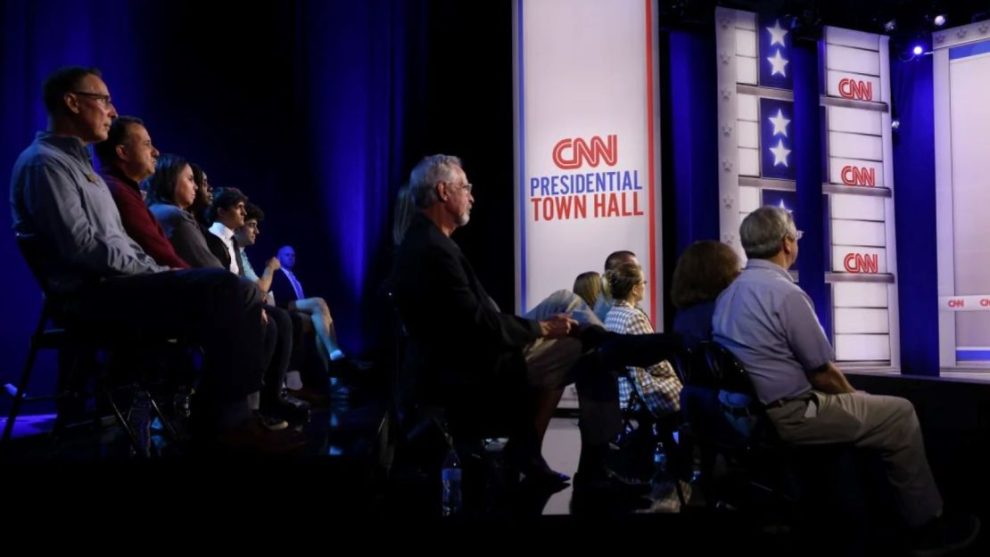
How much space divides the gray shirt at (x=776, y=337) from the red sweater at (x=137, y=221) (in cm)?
206

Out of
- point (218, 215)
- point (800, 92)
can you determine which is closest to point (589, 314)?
point (218, 215)

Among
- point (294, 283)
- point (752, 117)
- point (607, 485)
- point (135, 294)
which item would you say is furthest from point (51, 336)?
point (752, 117)

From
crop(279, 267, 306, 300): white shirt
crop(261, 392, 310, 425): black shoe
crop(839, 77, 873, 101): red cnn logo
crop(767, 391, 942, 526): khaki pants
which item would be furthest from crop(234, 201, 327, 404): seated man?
crop(839, 77, 873, 101): red cnn logo

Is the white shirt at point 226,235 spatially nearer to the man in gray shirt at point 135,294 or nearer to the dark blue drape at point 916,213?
the man in gray shirt at point 135,294

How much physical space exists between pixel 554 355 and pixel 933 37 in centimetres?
652

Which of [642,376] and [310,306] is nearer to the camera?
[642,376]

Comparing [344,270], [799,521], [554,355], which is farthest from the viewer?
[344,270]

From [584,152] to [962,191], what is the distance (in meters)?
3.81

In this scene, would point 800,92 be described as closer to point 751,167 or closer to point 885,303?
point 751,167

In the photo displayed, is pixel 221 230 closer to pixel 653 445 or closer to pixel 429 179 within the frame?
pixel 429 179

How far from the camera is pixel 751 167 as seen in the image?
6.31 metres

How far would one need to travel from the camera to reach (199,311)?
2.46 m

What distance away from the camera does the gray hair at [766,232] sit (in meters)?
2.59

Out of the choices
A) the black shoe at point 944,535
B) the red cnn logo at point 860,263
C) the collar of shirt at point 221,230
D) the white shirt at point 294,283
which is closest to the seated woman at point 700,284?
the black shoe at point 944,535
